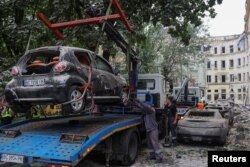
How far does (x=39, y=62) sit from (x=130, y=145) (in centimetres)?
302

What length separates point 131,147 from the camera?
9219mm

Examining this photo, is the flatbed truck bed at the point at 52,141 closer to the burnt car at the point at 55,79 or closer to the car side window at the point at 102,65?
the burnt car at the point at 55,79

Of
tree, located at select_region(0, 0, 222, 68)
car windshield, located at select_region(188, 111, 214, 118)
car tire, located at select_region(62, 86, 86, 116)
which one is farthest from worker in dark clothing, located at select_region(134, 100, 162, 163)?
tree, located at select_region(0, 0, 222, 68)

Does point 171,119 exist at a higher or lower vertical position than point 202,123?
higher

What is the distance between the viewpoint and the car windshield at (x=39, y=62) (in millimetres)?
7961

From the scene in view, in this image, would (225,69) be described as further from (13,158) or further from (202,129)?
(13,158)

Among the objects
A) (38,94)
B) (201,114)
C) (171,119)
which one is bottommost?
(171,119)

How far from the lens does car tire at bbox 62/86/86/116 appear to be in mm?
7551

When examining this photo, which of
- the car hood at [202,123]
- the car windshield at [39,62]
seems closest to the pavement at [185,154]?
the car hood at [202,123]

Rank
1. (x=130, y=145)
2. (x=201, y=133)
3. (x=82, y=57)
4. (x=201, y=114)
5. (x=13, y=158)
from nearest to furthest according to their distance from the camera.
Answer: (x=13, y=158)
(x=82, y=57)
(x=130, y=145)
(x=201, y=133)
(x=201, y=114)

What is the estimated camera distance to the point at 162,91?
45.5 feet

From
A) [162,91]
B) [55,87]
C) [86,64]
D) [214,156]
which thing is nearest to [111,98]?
[86,64]

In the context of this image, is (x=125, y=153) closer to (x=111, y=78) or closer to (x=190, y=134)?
(x=111, y=78)

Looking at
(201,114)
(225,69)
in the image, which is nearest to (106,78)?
(201,114)
